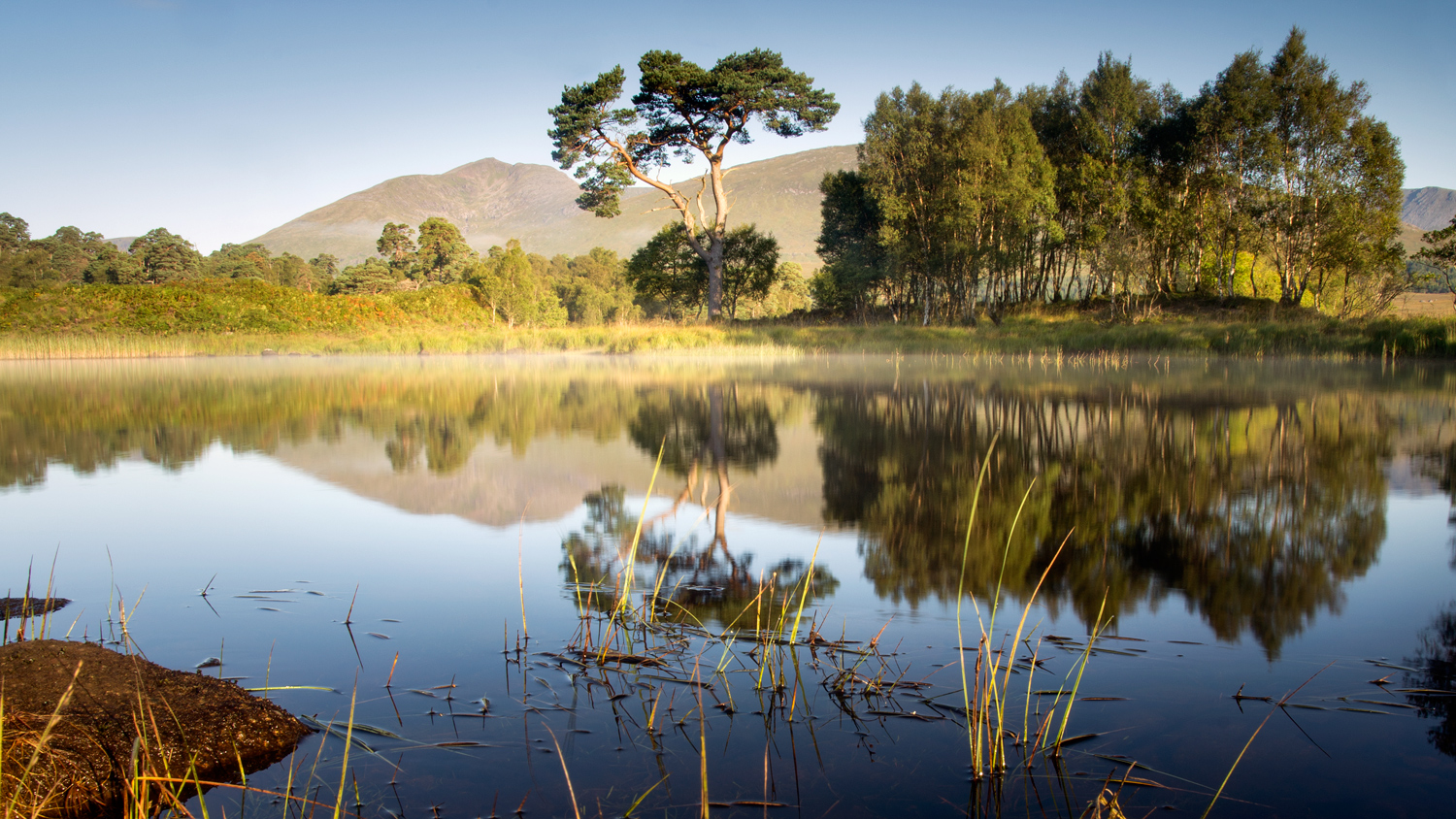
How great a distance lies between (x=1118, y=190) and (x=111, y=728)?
34221mm

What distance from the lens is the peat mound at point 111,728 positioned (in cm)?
193

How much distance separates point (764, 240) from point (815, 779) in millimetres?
34896

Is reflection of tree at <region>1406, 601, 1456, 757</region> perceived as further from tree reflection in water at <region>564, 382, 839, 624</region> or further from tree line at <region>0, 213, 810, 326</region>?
tree line at <region>0, 213, 810, 326</region>

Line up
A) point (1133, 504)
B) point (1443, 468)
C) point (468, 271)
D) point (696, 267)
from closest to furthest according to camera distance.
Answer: point (1133, 504) → point (1443, 468) → point (696, 267) → point (468, 271)

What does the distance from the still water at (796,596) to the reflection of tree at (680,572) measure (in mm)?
27

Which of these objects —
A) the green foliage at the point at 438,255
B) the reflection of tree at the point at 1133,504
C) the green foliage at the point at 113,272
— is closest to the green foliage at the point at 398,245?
the green foliage at the point at 438,255

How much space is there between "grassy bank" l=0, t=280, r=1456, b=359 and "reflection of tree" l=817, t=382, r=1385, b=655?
16.5 m

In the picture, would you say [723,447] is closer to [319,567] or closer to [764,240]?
[319,567]

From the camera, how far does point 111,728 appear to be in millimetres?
2100

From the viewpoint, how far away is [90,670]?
232 cm

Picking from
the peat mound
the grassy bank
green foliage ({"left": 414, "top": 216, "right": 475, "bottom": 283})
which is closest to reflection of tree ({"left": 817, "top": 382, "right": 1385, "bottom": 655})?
the peat mound

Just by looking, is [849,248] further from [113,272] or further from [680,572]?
[113,272]

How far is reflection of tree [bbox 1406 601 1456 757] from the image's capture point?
2305 mm

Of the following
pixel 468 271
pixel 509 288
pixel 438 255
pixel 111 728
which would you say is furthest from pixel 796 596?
pixel 438 255
